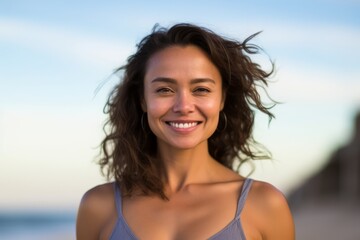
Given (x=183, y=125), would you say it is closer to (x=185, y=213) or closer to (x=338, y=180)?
(x=185, y=213)

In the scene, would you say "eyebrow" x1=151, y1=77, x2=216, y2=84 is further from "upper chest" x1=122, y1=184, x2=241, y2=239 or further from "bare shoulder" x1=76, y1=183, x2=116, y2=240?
"bare shoulder" x1=76, y1=183, x2=116, y2=240

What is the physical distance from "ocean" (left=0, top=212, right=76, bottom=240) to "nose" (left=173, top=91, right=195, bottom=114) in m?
24.7

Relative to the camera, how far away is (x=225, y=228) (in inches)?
151

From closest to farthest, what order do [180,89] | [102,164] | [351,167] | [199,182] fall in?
[180,89] < [199,182] < [102,164] < [351,167]

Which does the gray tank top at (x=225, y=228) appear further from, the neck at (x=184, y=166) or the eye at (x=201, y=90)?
the eye at (x=201, y=90)

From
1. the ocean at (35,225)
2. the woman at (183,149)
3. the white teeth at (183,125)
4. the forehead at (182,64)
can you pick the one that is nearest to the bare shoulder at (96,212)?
the woman at (183,149)

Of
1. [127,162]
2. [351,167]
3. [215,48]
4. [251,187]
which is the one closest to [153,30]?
[215,48]

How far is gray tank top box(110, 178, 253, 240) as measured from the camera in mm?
3803

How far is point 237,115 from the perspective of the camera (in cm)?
429

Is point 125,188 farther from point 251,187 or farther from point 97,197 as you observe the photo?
point 251,187

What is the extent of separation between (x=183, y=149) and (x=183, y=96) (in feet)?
1.22

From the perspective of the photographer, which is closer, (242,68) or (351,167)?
(242,68)

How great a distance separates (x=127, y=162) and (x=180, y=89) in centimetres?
64

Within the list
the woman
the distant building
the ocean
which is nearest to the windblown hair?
the woman
